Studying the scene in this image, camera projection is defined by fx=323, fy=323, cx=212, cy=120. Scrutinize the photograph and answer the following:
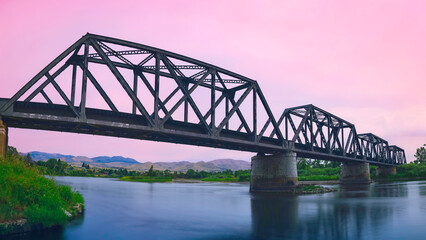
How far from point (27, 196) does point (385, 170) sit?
147 metres

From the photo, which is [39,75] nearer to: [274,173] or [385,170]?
[274,173]

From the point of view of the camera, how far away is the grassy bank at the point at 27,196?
58.9 ft

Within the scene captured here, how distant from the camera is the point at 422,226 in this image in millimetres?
22594

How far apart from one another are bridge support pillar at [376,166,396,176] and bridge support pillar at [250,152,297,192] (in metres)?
100

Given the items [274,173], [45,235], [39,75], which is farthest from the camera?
[274,173]

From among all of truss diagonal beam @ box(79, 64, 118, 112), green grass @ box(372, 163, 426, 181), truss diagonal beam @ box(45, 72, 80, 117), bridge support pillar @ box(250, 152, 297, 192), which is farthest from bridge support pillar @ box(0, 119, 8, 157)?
green grass @ box(372, 163, 426, 181)

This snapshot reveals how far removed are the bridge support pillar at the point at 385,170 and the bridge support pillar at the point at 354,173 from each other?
41964mm

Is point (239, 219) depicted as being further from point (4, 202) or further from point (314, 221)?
point (4, 202)

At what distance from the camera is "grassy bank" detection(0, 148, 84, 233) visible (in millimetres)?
17953

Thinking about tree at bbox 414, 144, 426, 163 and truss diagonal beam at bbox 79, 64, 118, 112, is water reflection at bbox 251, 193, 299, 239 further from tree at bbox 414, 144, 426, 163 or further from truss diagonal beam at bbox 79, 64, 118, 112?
tree at bbox 414, 144, 426, 163

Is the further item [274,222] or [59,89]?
[59,89]

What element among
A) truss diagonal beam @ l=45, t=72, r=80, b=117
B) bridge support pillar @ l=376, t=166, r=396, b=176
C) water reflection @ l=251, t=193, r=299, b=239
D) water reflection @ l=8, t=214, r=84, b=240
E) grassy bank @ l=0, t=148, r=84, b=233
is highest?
truss diagonal beam @ l=45, t=72, r=80, b=117

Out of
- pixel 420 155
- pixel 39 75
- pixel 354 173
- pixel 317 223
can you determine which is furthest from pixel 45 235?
pixel 420 155

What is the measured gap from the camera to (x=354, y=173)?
10100cm
